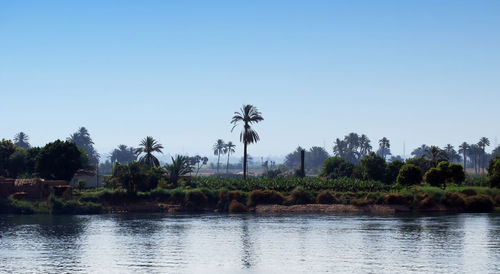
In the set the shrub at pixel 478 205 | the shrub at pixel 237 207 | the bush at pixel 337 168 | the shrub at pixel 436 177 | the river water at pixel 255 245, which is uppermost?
the bush at pixel 337 168

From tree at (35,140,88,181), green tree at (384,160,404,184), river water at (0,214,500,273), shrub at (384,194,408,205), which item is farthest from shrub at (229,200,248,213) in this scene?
green tree at (384,160,404,184)

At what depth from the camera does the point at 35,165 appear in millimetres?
115562

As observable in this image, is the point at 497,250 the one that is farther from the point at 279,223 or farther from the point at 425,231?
the point at 279,223

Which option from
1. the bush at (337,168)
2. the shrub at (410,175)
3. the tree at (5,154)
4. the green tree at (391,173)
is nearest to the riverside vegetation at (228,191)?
the shrub at (410,175)

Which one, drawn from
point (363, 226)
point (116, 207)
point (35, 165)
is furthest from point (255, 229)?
point (35, 165)

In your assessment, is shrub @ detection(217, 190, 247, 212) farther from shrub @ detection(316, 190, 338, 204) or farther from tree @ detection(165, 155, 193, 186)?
tree @ detection(165, 155, 193, 186)

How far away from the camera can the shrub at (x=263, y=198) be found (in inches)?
4237

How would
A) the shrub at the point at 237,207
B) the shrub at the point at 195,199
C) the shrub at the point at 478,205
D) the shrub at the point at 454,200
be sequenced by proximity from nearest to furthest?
1. the shrub at the point at 478,205
2. the shrub at the point at 454,200
3. the shrub at the point at 237,207
4. the shrub at the point at 195,199

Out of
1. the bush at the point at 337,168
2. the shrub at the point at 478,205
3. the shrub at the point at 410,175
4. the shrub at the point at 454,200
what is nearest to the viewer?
the shrub at the point at 478,205

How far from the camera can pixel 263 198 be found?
107875 millimetres

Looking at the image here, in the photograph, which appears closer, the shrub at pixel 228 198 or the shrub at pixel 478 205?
the shrub at pixel 478 205

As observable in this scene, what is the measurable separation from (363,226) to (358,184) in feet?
117

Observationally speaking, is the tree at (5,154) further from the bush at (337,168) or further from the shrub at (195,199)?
the bush at (337,168)

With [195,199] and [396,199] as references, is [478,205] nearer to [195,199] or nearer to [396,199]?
[396,199]
